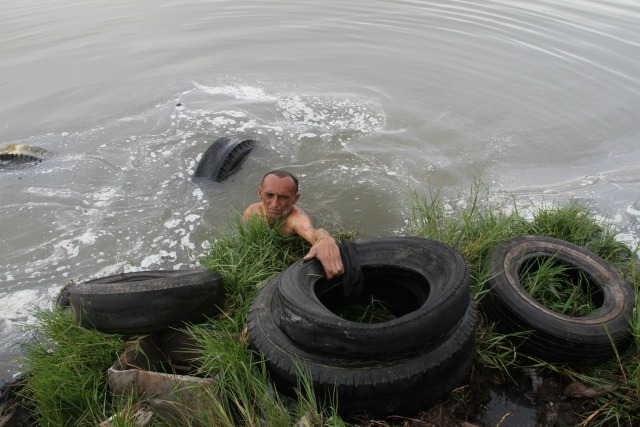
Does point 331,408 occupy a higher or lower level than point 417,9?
lower

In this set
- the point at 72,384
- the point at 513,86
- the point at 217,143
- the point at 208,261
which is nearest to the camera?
the point at 72,384

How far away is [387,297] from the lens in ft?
12.4

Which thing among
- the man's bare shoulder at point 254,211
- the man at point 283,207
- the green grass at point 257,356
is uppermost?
the man at point 283,207

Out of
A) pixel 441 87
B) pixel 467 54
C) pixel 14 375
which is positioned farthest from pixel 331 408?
pixel 467 54

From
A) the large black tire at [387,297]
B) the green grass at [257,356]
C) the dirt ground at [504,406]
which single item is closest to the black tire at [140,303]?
the green grass at [257,356]

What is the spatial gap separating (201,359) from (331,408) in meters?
1.16

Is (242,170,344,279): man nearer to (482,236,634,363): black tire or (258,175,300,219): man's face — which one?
(258,175,300,219): man's face

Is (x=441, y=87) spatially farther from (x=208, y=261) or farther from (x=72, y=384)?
(x=72, y=384)

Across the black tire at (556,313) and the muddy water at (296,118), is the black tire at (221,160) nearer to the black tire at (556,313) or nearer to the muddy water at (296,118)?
the muddy water at (296,118)

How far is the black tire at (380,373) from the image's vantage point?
274 centimetres

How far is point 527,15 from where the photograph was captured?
1227cm

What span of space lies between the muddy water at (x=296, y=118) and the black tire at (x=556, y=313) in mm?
1547

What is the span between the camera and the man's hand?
3.51 meters

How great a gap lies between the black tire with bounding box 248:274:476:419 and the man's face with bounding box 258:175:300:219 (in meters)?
1.75
